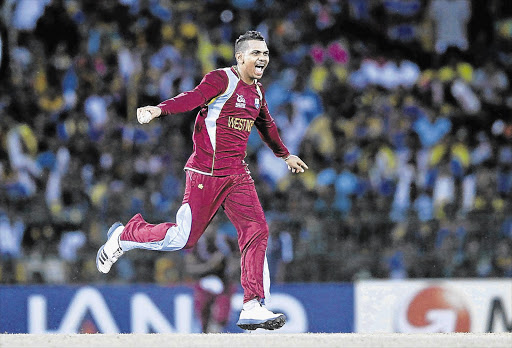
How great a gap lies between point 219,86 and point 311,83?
713cm

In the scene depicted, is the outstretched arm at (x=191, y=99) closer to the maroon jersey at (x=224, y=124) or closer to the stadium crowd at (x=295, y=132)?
the maroon jersey at (x=224, y=124)

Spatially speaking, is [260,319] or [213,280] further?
[213,280]

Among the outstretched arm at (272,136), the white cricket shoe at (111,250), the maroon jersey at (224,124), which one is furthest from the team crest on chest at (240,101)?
the white cricket shoe at (111,250)

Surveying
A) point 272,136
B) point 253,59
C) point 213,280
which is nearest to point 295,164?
point 272,136

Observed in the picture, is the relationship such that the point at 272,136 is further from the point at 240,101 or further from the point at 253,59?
the point at 253,59

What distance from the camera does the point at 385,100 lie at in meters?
13.7

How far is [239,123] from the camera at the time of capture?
6.98 meters

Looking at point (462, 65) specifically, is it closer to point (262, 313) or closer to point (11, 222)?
point (11, 222)

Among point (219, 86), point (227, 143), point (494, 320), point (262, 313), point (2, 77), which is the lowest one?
point (494, 320)

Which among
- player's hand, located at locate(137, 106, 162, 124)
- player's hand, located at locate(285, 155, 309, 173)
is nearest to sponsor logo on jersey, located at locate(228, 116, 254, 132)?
player's hand, located at locate(285, 155, 309, 173)

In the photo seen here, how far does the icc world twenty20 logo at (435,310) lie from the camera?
35.4ft

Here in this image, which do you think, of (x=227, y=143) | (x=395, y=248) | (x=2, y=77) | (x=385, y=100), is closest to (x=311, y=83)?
(x=385, y=100)

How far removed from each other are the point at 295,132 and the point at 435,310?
3.56 meters

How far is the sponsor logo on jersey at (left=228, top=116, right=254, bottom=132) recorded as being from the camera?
273 inches
